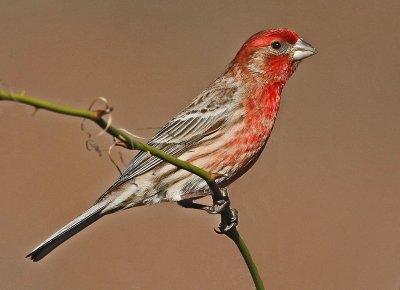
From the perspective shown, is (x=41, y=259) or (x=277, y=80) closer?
(x=41, y=259)

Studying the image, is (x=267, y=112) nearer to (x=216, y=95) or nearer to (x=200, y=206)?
(x=216, y=95)

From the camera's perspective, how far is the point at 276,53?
475 cm

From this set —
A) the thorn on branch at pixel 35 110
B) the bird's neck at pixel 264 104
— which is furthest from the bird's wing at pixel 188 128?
the thorn on branch at pixel 35 110

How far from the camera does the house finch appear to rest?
4.23m

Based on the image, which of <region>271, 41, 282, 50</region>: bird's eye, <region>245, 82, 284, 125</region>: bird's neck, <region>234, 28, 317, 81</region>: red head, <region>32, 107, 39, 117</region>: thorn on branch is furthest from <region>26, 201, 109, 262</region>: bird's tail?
<region>32, 107, 39, 117</region>: thorn on branch

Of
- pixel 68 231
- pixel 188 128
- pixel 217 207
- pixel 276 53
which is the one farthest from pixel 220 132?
pixel 217 207

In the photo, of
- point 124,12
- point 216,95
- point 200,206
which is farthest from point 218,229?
point 124,12

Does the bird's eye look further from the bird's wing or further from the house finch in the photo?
the bird's wing

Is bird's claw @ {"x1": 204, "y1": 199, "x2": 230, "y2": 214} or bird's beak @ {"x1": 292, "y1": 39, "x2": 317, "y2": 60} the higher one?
bird's beak @ {"x1": 292, "y1": 39, "x2": 317, "y2": 60}

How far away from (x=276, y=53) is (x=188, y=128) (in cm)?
73

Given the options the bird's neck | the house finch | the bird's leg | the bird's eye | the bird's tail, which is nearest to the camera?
the bird's leg

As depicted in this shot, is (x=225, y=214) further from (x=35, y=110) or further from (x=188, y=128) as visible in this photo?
(x=35, y=110)

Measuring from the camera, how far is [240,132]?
4.39 m

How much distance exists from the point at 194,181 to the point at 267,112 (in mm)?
655
